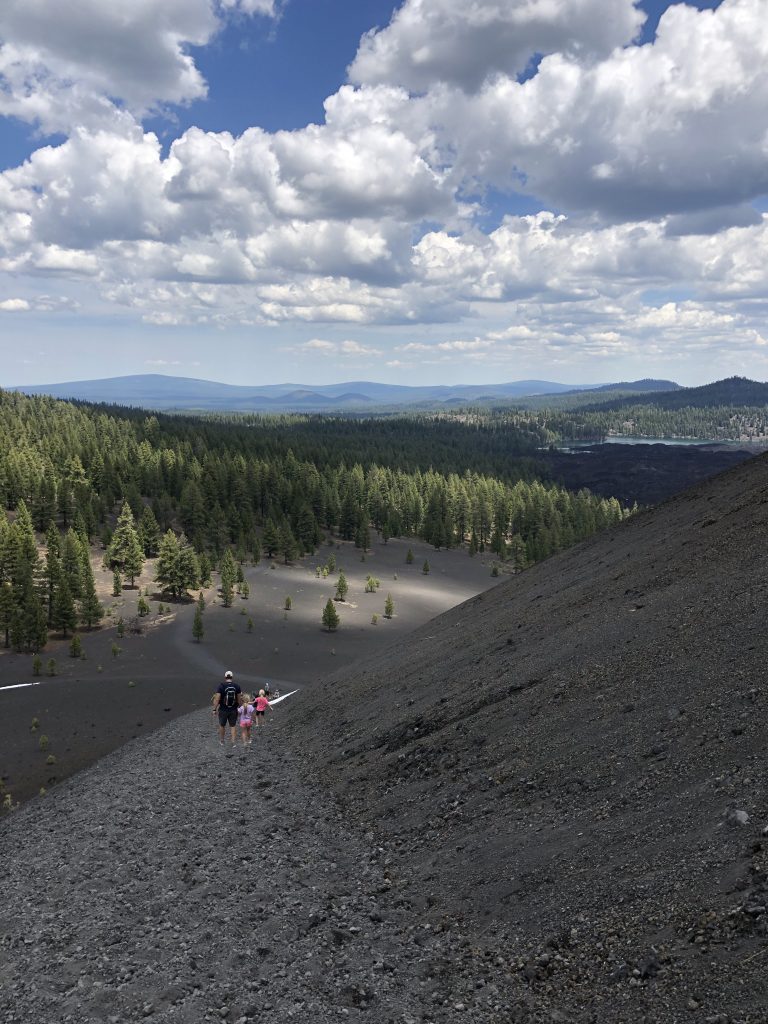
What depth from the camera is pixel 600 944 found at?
928 centimetres

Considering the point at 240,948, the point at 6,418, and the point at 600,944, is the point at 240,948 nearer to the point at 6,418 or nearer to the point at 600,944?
the point at 600,944

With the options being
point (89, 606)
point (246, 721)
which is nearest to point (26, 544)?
point (89, 606)

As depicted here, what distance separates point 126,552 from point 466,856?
254 ft

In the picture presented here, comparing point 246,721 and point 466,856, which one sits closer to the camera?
point 466,856

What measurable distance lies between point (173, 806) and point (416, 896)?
11.1 metres

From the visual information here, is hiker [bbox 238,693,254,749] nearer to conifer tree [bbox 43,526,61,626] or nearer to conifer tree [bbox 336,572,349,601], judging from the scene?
conifer tree [bbox 43,526,61,626]

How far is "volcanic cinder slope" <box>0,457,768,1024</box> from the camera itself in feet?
30.2

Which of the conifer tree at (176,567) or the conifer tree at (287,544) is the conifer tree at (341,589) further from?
the conifer tree at (176,567)

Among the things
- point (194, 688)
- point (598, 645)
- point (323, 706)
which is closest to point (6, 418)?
point (194, 688)

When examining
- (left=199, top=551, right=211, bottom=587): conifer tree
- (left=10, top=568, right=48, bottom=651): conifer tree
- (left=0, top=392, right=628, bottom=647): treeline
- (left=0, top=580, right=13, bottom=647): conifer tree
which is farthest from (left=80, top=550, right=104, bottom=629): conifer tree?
(left=199, top=551, right=211, bottom=587): conifer tree

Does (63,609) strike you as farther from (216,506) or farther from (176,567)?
(216,506)

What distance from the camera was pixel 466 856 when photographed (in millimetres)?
12836

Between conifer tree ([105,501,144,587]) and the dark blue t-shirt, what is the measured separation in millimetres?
61574

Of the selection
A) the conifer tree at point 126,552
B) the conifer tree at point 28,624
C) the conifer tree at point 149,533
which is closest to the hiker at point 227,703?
the conifer tree at point 28,624
